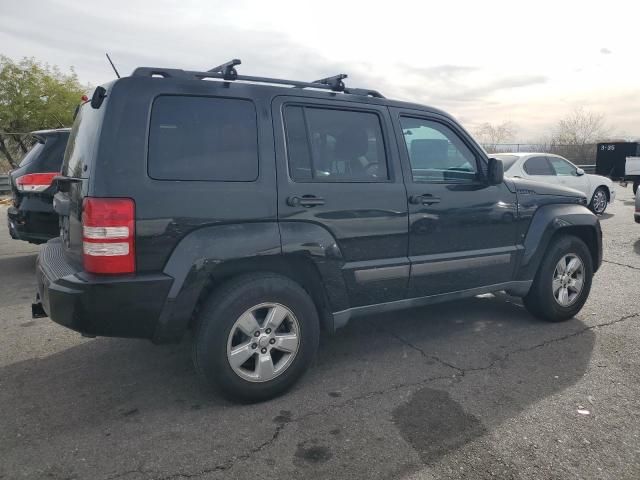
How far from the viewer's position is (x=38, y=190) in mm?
5785

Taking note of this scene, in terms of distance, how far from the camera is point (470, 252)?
3939mm

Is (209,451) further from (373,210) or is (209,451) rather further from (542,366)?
(542,366)

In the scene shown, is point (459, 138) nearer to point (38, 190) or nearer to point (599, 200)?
point (38, 190)

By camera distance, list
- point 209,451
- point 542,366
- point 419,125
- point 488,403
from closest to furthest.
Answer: point 209,451
point 488,403
point 542,366
point 419,125

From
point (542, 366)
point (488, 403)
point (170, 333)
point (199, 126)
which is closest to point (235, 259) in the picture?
point (170, 333)

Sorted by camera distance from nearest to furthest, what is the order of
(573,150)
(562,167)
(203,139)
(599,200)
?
(203,139) → (562,167) → (599,200) → (573,150)

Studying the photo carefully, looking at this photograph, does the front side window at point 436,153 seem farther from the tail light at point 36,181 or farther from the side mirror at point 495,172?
the tail light at point 36,181

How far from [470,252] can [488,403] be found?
1301mm

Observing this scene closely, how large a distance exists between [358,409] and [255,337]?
2.55 ft

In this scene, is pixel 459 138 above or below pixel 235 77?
below

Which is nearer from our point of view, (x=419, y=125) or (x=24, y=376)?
(x=24, y=376)

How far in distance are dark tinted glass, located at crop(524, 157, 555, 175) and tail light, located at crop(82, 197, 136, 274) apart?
32.8 feet

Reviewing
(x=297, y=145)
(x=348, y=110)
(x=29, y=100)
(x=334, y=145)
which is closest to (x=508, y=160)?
(x=348, y=110)

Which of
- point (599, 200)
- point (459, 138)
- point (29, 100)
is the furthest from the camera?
point (29, 100)
